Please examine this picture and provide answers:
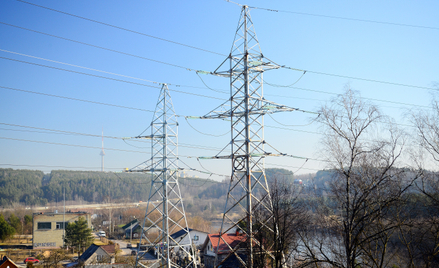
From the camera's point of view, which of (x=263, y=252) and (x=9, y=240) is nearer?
(x=263, y=252)

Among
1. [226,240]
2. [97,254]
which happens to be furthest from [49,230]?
[226,240]

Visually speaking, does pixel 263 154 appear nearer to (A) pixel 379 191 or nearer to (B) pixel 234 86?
(B) pixel 234 86

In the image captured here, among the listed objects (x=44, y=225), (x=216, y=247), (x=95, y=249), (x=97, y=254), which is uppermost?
(x=216, y=247)

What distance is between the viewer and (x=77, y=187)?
134 m

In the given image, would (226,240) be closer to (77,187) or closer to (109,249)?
(109,249)

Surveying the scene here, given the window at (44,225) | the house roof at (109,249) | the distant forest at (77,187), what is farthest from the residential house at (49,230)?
the distant forest at (77,187)

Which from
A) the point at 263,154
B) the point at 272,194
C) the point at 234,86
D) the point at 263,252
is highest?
the point at 234,86

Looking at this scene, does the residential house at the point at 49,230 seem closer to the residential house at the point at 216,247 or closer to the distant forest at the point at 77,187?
the residential house at the point at 216,247

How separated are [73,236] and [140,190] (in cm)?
9117

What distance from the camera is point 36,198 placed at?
114438mm

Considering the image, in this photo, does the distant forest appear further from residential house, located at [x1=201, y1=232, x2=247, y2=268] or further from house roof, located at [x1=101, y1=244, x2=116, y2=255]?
residential house, located at [x1=201, y1=232, x2=247, y2=268]

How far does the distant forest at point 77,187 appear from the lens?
364 ft

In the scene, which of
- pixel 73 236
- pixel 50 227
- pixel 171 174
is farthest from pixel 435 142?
pixel 50 227

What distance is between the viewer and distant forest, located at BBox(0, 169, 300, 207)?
11099 centimetres
